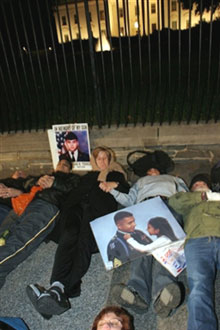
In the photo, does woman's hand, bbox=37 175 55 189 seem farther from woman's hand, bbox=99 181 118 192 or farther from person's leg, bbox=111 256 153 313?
person's leg, bbox=111 256 153 313

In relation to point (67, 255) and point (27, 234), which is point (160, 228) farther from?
point (27, 234)

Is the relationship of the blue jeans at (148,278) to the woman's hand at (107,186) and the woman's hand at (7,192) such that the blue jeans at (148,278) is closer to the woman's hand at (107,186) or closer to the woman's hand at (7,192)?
the woman's hand at (107,186)

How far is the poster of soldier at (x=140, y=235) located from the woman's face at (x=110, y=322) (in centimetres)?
47

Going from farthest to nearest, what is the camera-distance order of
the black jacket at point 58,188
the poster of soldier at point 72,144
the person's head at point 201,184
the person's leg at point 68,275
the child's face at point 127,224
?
the poster of soldier at point 72,144 < the black jacket at point 58,188 < the person's head at point 201,184 < the child's face at point 127,224 < the person's leg at point 68,275

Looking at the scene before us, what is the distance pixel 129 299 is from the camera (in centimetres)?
211

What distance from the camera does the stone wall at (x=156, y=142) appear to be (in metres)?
3.90

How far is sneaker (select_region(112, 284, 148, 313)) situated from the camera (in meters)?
2.11

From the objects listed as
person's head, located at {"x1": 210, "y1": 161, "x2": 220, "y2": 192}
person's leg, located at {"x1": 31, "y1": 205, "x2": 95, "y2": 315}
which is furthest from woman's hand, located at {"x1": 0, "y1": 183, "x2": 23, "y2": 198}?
person's head, located at {"x1": 210, "y1": 161, "x2": 220, "y2": 192}

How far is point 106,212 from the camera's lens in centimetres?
300

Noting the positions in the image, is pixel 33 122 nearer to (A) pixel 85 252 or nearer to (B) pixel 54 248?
(B) pixel 54 248

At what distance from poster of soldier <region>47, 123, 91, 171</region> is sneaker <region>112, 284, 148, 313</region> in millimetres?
2386

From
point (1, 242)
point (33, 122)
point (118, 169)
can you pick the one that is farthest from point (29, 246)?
point (33, 122)

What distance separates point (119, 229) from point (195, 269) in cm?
80

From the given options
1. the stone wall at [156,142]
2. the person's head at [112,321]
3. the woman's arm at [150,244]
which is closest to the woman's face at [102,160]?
the stone wall at [156,142]
